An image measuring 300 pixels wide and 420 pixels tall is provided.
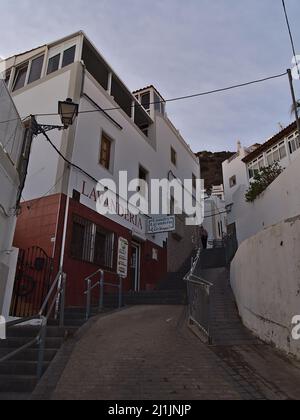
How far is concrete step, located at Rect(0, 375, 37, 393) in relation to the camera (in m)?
4.89

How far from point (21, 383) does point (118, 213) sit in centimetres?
820

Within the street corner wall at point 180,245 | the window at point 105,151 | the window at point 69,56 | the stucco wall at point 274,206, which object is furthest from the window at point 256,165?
the window at point 69,56

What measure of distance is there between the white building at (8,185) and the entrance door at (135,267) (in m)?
6.41

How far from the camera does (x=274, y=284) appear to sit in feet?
20.8

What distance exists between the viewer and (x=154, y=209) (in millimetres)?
16047

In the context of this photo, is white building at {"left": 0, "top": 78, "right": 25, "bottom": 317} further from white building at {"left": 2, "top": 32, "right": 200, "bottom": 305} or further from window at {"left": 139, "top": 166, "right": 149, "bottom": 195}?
window at {"left": 139, "top": 166, "right": 149, "bottom": 195}

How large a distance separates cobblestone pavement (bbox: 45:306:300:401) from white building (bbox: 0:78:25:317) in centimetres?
214

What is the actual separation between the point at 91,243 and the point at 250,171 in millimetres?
22022

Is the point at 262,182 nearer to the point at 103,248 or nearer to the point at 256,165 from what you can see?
the point at 103,248

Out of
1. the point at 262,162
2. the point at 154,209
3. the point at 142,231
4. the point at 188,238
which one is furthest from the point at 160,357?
the point at 262,162

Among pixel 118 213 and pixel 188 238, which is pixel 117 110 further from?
pixel 188 238

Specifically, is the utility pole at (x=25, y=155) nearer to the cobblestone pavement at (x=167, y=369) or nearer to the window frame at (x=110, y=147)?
the cobblestone pavement at (x=167, y=369)

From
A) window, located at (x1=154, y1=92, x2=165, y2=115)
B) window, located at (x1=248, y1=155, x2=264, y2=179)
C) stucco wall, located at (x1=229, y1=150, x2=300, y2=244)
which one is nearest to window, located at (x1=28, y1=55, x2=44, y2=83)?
window, located at (x1=154, y1=92, x2=165, y2=115)

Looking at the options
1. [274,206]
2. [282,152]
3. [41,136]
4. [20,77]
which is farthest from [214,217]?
[41,136]
